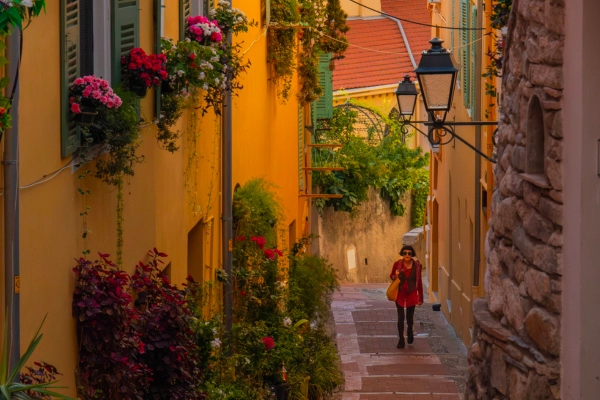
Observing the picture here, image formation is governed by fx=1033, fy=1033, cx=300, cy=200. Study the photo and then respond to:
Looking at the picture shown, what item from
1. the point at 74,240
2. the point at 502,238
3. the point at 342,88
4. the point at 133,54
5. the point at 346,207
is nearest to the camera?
the point at 74,240

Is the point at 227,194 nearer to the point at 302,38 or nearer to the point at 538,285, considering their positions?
the point at 538,285

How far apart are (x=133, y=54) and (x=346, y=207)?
20.4 meters

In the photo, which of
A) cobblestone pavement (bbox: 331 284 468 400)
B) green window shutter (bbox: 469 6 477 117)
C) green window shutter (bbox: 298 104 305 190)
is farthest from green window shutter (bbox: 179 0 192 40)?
green window shutter (bbox: 298 104 305 190)

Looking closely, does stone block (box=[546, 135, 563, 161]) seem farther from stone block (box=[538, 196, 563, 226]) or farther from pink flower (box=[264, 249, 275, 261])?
pink flower (box=[264, 249, 275, 261])

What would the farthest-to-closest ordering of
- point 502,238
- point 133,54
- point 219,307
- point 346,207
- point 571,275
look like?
point 346,207, point 219,307, point 133,54, point 502,238, point 571,275

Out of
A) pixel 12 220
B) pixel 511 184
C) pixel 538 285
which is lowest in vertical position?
pixel 538 285

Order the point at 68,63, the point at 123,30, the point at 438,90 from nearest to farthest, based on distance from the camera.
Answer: the point at 68,63
the point at 123,30
the point at 438,90

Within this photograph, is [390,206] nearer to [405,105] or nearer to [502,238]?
[405,105]

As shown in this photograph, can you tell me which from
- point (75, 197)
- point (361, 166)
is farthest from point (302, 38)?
point (75, 197)

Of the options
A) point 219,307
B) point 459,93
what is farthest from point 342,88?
point 219,307

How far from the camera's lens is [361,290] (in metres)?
24.4

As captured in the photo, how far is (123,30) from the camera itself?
6531mm

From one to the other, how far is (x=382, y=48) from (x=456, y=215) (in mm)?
19214

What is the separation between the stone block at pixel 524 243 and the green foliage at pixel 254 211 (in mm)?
6343
